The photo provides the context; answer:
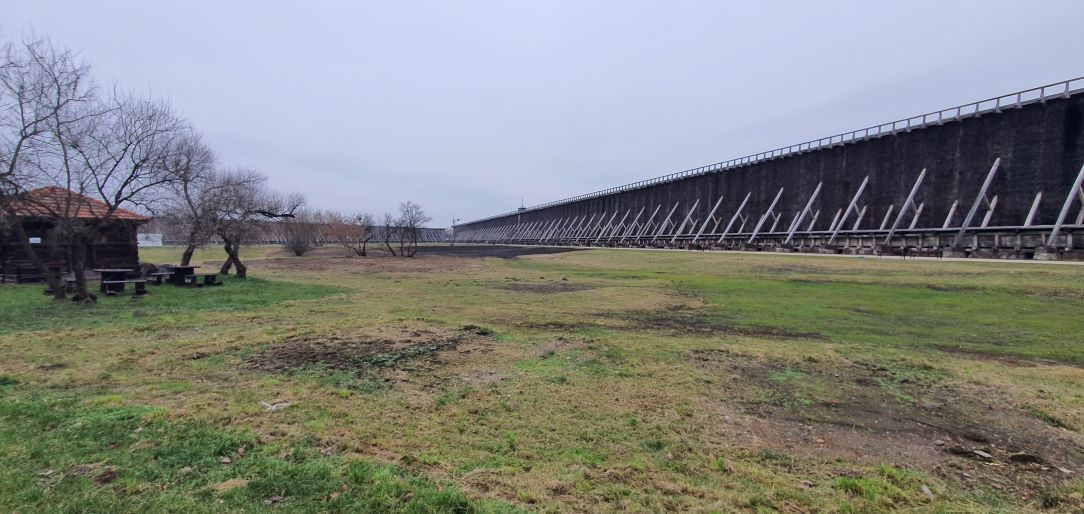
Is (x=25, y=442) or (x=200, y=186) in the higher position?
(x=200, y=186)

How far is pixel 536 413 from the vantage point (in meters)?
5.72

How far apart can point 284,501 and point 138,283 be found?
18.0 meters

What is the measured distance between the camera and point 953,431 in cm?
532

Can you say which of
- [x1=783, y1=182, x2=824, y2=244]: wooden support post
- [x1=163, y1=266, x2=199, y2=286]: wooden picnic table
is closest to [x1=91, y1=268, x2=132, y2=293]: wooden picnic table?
[x1=163, y1=266, x2=199, y2=286]: wooden picnic table

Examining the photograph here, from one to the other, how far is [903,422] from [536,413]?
440cm

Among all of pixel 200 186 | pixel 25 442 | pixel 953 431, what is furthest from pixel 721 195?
pixel 25 442

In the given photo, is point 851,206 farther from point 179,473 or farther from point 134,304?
point 179,473

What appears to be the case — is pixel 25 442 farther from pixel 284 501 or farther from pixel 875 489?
A: pixel 875 489

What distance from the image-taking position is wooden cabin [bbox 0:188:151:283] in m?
18.8

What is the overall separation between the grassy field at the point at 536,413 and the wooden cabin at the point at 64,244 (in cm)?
834

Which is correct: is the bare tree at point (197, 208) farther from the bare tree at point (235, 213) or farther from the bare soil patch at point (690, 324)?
the bare soil patch at point (690, 324)

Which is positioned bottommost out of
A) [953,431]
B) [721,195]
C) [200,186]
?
[953,431]

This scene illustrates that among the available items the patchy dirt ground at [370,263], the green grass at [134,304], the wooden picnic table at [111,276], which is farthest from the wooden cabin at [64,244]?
the patchy dirt ground at [370,263]

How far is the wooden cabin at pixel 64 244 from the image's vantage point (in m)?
18.8
